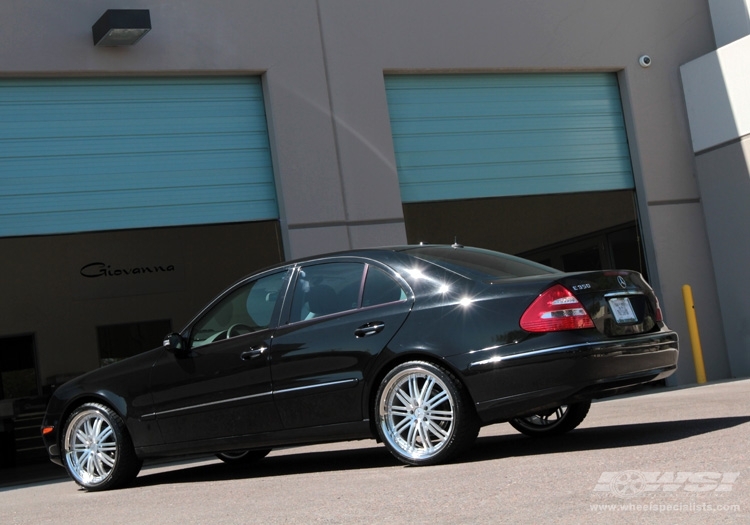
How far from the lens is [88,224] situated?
11508mm

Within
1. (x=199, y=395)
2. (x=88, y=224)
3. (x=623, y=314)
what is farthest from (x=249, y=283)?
(x=88, y=224)

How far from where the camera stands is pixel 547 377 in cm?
618

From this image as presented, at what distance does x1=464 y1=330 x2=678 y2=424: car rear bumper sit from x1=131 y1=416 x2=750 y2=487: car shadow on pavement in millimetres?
395

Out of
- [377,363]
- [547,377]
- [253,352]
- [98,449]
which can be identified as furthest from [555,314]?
[98,449]

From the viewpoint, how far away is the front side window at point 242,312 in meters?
7.41

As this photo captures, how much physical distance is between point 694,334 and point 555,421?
7.35 metres

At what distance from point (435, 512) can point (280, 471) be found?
10.1ft

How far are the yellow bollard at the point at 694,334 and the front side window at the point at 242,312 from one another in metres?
8.35

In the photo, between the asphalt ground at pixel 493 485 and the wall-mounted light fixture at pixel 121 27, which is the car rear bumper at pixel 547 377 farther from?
the wall-mounted light fixture at pixel 121 27

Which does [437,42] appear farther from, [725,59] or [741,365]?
[741,365]

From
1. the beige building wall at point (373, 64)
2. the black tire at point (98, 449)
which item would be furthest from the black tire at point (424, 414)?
the beige building wall at point (373, 64)

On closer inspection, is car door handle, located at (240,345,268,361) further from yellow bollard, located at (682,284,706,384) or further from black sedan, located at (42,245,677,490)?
yellow bollard, located at (682,284,706,384)

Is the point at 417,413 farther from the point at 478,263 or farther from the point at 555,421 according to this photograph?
the point at 555,421

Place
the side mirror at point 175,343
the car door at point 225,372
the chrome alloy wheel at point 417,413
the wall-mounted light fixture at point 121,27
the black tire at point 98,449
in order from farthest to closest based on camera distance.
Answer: the wall-mounted light fixture at point 121,27, the black tire at point 98,449, the side mirror at point 175,343, the car door at point 225,372, the chrome alloy wheel at point 417,413
